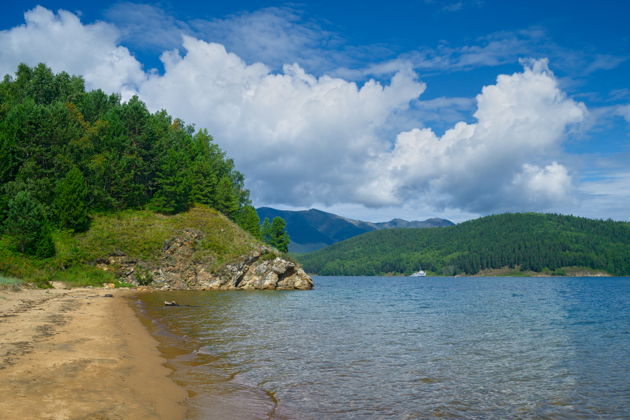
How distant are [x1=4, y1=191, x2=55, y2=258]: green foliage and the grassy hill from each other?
3.75ft

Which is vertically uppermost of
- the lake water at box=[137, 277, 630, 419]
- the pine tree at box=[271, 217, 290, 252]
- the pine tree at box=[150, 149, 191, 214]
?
the pine tree at box=[150, 149, 191, 214]

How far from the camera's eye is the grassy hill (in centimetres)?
5104

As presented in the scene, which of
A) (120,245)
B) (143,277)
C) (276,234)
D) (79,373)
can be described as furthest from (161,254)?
(79,373)

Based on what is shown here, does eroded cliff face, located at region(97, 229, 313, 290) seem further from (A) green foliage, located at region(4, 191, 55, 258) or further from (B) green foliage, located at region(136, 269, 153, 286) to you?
(A) green foliage, located at region(4, 191, 55, 258)

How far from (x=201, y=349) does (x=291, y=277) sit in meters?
63.0

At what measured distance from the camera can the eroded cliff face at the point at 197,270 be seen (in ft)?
222

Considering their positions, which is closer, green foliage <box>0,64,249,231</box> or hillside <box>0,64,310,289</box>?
hillside <box>0,64,310,289</box>

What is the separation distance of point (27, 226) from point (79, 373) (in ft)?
160

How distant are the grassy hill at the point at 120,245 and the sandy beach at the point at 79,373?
1144 inches

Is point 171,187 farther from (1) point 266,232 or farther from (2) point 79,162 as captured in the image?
(1) point 266,232

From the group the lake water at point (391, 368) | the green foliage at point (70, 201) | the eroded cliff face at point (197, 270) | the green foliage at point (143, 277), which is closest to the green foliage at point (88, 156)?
the green foliage at point (70, 201)

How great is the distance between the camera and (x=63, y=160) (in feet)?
219

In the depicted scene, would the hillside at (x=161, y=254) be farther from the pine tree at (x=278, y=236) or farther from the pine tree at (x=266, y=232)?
the pine tree at (x=266, y=232)

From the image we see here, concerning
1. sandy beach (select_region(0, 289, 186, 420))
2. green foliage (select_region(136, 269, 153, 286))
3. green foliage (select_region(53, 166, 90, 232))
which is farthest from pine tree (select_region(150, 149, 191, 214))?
sandy beach (select_region(0, 289, 186, 420))
